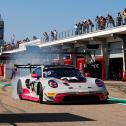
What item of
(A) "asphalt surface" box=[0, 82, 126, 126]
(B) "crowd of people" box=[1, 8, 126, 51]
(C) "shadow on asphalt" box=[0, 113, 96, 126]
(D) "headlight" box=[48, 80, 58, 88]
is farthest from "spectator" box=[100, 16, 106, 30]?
(C) "shadow on asphalt" box=[0, 113, 96, 126]

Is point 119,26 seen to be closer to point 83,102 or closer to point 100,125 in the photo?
point 83,102

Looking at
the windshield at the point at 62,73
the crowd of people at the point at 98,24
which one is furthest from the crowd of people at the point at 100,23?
the windshield at the point at 62,73

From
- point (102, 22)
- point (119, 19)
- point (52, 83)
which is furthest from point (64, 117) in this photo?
point (102, 22)

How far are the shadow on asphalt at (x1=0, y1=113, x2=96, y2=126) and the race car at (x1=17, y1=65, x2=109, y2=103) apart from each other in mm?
2778

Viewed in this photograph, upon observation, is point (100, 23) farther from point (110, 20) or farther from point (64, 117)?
point (64, 117)

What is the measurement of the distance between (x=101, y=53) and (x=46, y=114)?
32.1m

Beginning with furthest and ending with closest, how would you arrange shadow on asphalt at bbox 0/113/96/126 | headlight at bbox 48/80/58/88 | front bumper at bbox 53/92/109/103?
headlight at bbox 48/80/58/88, front bumper at bbox 53/92/109/103, shadow on asphalt at bbox 0/113/96/126

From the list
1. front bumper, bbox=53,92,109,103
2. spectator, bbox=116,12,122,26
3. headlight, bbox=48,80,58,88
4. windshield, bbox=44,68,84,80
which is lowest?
front bumper, bbox=53,92,109,103

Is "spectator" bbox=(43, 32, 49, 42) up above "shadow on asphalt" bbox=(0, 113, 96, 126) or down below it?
above

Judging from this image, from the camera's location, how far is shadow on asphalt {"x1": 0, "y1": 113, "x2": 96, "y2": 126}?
9336mm

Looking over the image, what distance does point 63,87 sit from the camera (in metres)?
13.5

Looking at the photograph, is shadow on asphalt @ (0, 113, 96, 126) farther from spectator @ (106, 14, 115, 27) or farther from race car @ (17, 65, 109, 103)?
spectator @ (106, 14, 115, 27)

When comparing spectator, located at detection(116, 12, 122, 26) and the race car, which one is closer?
the race car

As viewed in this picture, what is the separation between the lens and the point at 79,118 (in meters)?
9.73
